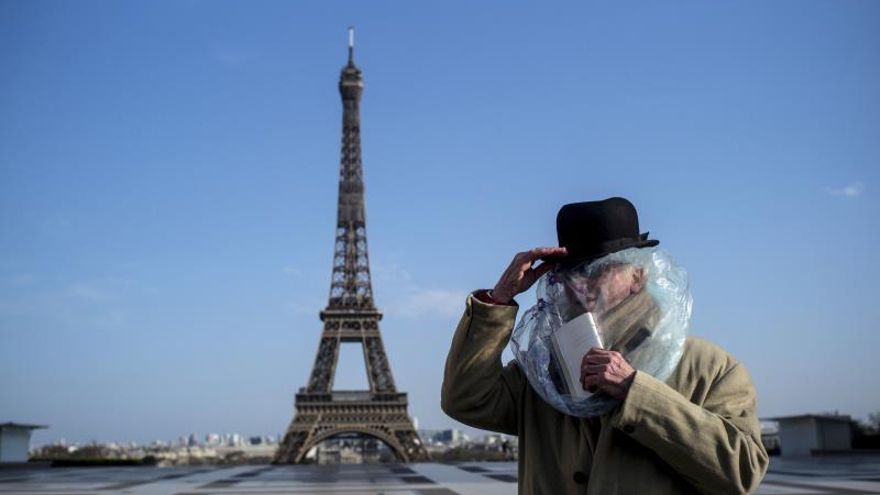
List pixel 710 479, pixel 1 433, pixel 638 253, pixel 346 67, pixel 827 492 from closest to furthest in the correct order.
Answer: pixel 710 479, pixel 638 253, pixel 827 492, pixel 1 433, pixel 346 67

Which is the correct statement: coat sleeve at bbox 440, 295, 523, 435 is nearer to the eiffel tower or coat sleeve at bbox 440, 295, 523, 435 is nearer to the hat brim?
the hat brim

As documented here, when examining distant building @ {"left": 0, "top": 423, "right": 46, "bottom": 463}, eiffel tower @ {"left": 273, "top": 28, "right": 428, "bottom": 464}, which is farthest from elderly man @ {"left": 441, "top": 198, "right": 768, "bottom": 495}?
eiffel tower @ {"left": 273, "top": 28, "right": 428, "bottom": 464}

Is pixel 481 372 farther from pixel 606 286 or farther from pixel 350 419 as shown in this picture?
pixel 350 419

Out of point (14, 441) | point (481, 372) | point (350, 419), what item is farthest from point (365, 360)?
point (481, 372)

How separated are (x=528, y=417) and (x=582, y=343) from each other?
0.30 metres

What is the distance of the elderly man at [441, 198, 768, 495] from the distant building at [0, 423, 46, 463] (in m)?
23.6

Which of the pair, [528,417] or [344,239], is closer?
[528,417]

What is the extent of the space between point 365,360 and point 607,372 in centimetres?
3665

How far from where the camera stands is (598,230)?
164 centimetres

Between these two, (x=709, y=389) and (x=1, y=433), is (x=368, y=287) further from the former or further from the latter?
(x=709, y=389)

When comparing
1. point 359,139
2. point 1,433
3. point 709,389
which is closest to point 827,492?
point 709,389

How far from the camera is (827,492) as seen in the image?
9031 millimetres

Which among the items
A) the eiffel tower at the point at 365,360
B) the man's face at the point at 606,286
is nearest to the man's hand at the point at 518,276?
the man's face at the point at 606,286

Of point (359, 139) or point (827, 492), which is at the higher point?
point (359, 139)
